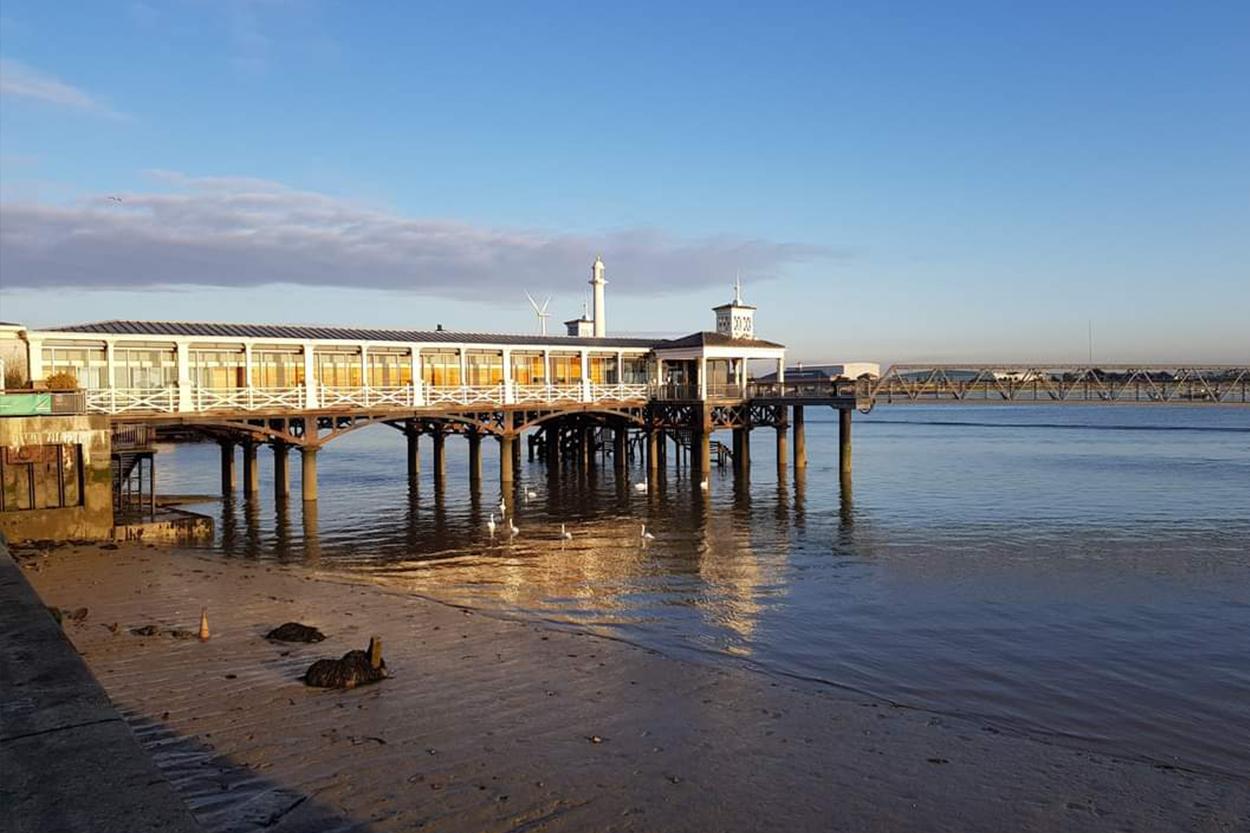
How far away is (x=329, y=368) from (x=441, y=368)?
19.1ft

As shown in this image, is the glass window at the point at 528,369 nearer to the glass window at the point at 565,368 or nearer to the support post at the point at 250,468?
the glass window at the point at 565,368

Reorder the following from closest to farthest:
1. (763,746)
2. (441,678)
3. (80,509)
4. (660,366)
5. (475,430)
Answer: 1. (763,746)
2. (441,678)
3. (80,509)
4. (475,430)
5. (660,366)

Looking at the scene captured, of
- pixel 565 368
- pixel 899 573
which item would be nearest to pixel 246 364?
pixel 565 368

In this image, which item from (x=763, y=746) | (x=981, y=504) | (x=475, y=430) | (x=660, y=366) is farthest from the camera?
(x=660, y=366)

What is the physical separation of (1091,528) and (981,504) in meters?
7.89

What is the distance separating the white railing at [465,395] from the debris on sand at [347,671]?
1106 inches

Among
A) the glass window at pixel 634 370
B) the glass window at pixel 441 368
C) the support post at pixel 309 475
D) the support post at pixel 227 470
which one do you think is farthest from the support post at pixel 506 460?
the support post at pixel 227 470

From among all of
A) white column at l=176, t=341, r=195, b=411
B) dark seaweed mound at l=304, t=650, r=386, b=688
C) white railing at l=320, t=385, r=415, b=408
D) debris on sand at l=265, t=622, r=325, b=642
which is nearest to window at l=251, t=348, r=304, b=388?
white railing at l=320, t=385, r=415, b=408

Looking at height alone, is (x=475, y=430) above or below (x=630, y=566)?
above

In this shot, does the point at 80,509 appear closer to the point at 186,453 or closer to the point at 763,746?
the point at 763,746

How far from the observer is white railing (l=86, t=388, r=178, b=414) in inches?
1302

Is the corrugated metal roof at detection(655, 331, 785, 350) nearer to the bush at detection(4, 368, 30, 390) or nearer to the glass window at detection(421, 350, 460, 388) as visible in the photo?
the glass window at detection(421, 350, 460, 388)

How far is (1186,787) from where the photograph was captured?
12.1 m

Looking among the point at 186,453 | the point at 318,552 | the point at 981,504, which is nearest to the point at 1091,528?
the point at 981,504
